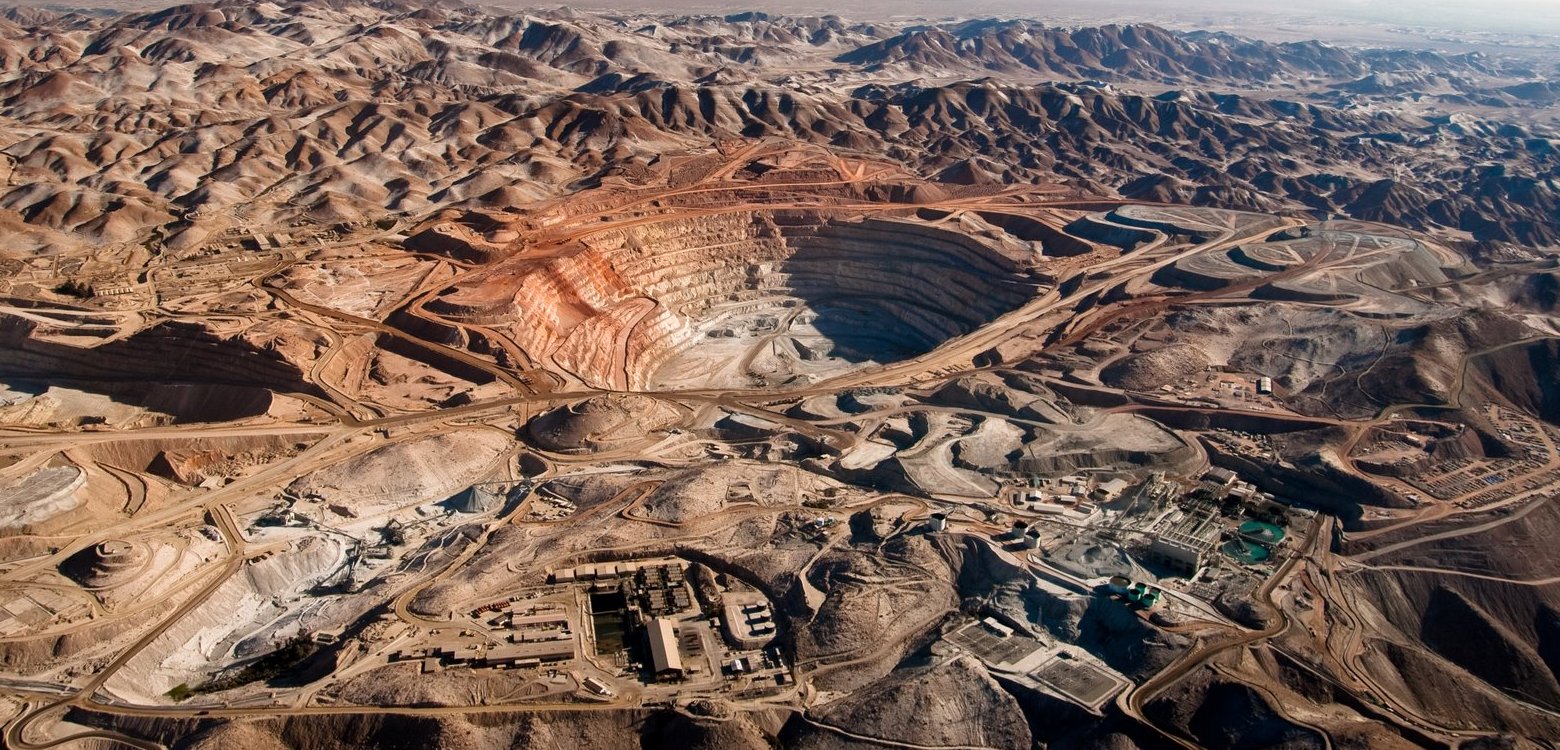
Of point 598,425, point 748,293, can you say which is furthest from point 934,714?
point 748,293

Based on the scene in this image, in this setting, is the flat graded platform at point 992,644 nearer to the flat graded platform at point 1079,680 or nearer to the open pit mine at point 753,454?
the open pit mine at point 753,454

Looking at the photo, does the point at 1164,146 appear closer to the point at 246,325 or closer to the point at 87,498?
the point at 246,325

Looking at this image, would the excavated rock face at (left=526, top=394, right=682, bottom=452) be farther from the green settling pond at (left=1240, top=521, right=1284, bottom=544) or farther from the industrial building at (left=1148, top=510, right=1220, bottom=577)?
the green settling pond at (left=1240, top=521, right=1284, bottom=544)

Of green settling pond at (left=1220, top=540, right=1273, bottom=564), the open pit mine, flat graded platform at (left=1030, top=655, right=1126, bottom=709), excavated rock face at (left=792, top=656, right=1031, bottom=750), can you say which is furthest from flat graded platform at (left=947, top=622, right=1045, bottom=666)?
green settling pond at (left=1220, top=540, right=1273, bottom=564)

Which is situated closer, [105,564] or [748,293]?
[105,564]

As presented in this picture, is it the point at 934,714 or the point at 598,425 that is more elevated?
the point at 934,714

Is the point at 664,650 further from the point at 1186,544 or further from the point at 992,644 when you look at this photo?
the point at 1186,544

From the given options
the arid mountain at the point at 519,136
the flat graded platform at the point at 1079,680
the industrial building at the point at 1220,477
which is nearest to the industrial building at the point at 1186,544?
the industrial building at the point at 1220,477
